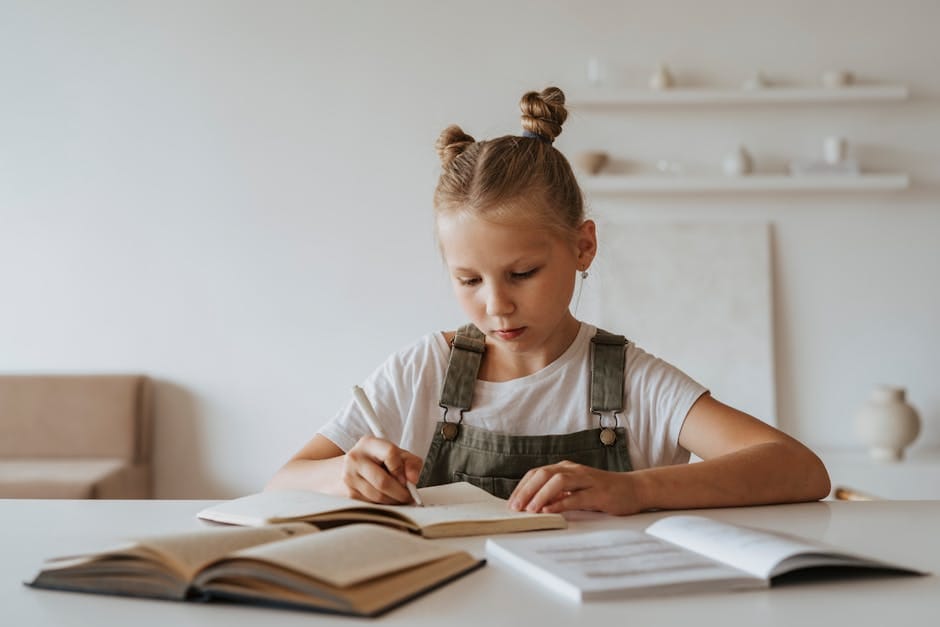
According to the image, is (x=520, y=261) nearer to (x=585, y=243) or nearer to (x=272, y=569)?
(x=585, y=243)

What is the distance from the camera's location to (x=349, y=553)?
0.88 meters

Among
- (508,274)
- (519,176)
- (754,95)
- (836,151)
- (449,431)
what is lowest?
(449,431)

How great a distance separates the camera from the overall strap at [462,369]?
5.69 ft

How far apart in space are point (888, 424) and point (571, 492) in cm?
269

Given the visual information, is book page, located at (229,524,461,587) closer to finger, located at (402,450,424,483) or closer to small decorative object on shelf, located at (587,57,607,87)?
finger, located at (402,450,424,483)

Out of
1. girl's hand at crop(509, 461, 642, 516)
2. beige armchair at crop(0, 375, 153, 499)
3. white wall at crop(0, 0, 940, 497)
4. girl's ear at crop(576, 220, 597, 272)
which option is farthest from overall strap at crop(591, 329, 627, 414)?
beige armchair at crop(0, 375, 153, 499)

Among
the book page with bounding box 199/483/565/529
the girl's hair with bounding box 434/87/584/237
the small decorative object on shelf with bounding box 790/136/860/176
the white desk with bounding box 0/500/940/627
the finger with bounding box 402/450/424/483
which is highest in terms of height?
the small decorative object on shelf with bounding box 790/136/860/176

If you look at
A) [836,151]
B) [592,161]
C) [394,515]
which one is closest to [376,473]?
[394,515]

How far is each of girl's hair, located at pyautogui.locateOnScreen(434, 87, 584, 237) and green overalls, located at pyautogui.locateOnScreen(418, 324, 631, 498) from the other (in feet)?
0.79

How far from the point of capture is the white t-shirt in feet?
5.52

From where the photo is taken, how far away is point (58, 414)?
3867mm

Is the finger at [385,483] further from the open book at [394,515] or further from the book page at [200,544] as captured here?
the book page at [200,544]

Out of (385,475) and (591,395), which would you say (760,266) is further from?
(385,475)

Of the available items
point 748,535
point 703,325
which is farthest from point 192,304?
point 748,535
